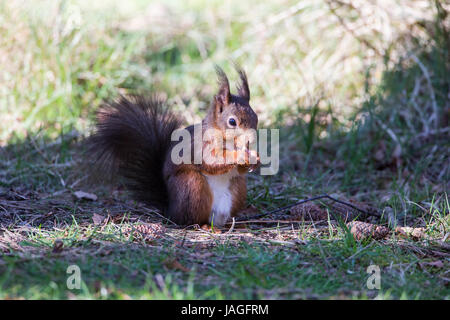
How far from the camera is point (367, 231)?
217cm

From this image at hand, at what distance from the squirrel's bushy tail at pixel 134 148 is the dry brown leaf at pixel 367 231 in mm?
897

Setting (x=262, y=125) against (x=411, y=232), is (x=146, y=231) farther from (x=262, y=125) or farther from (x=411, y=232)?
(x=262, y=125)

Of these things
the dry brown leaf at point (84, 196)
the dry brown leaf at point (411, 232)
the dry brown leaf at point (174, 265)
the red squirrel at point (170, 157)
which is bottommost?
the dry brown leaf at point (174, 265)

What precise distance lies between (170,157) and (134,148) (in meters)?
0.22

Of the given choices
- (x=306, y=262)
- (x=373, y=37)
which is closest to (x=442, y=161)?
(x=373, y=37)

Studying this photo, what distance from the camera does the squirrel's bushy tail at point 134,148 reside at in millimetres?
2605

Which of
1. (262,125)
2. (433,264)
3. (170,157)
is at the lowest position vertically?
(433,264)

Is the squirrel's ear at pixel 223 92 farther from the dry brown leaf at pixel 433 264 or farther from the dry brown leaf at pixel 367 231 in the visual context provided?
the dry brown leaf at pixel 433 264

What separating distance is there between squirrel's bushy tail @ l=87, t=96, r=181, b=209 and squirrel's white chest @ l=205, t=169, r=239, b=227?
261 mm

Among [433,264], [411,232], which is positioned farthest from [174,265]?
[411,232]

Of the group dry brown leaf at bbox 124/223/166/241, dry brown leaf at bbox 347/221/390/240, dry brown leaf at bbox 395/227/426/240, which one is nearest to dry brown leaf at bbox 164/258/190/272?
dry brown leaf at bbox 124/223/166/241

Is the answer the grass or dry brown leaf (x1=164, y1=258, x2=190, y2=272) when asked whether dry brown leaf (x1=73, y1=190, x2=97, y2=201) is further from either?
dry brown leaf (x1=164, y1=258, x2=190, y2=272)

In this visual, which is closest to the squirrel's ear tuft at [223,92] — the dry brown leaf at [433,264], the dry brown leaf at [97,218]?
the dry brown leaf at [97,218]

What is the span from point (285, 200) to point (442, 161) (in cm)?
110
